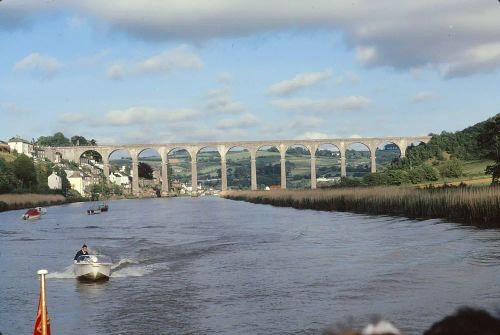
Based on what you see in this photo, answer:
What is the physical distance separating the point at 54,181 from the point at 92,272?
386 ft

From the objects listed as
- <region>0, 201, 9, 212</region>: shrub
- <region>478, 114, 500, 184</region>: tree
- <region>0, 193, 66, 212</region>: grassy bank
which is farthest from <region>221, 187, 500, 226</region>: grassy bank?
<region>0, 193, 66, 212</region>: grassy bank

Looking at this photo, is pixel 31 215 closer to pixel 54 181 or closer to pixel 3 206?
pixel 3 206

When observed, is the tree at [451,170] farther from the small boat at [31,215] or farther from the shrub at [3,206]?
the shrub at [3,206]

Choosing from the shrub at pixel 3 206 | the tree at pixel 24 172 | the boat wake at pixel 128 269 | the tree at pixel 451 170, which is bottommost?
the boat wake at pixel 128 269

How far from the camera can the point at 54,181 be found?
446 feet

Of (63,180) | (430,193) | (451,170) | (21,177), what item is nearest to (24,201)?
A: (21,177)

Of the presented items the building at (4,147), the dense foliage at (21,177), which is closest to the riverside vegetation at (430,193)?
the dense foliage at (21,177)

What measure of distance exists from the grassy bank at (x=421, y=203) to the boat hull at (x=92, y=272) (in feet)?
60.2

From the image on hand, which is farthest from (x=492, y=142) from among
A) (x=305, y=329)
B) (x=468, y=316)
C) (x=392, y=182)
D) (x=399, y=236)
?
(x=468, y=316)

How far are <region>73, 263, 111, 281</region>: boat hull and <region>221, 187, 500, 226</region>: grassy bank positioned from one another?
60.2ft

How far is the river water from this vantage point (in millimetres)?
15078

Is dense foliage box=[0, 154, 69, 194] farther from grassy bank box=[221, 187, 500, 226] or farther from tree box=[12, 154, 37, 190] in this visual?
grassy bank box=[221, 187, 500, 226]

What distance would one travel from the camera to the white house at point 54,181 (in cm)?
13375

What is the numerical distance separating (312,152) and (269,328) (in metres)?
168
